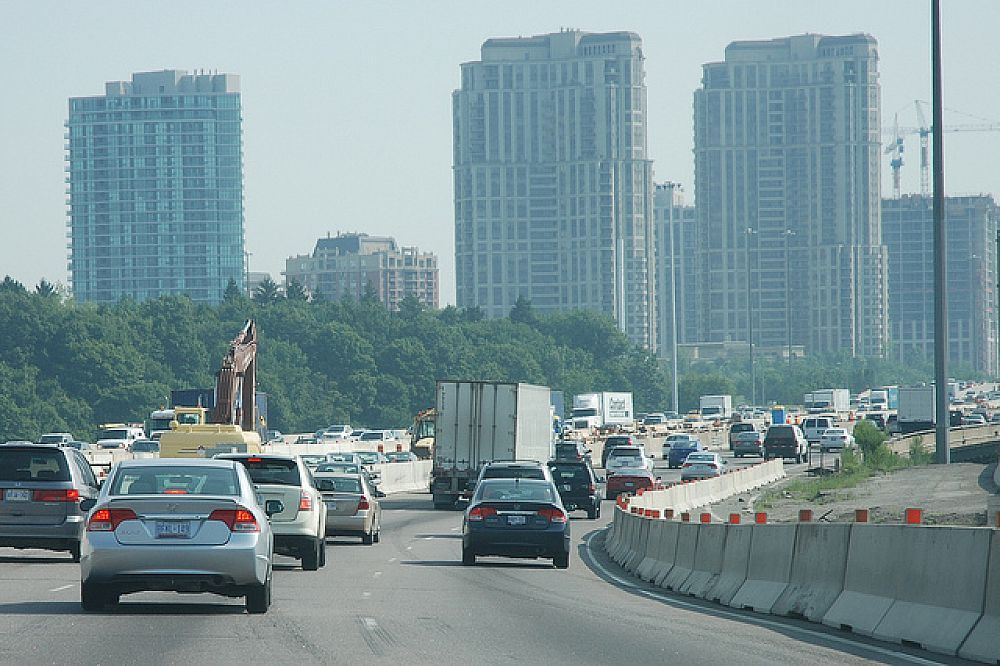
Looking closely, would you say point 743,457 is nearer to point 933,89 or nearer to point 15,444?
point 933,89

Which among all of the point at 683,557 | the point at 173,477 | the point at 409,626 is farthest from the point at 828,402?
the point at 409,626

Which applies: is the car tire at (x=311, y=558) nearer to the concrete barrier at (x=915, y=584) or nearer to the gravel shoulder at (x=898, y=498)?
the concrete barrier at (x=915, y=584)

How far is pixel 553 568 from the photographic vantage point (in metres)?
27.8

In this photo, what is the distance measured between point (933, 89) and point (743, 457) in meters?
50.8

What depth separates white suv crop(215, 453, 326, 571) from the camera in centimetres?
2443

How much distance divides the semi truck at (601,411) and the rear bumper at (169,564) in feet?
364

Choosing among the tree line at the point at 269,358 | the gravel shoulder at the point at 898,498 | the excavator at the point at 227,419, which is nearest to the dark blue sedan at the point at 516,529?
the gravel shoulder at the point at 898,498

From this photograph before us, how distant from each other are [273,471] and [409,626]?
865 centimetres

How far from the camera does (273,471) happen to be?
985 inches

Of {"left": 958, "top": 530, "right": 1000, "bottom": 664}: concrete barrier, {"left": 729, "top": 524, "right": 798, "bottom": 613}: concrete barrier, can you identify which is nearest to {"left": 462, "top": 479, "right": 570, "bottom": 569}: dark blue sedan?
{"left": 729, "top": 524, "right": 798, "bottom": 613}: concrete barrier

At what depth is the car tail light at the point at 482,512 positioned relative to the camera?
27500mm

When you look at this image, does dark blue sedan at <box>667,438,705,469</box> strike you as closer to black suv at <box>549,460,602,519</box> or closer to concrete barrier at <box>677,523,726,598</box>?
black suv at <box>549,460,602,519</box>

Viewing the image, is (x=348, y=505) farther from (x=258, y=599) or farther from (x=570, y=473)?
(x=258, y=599)

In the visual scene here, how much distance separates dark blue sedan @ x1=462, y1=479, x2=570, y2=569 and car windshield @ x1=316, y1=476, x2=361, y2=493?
17.3 feet
